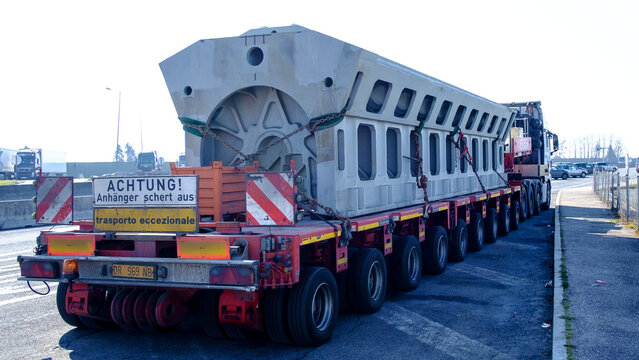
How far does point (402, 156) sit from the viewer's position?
358 inches

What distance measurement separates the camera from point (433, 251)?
9.84m

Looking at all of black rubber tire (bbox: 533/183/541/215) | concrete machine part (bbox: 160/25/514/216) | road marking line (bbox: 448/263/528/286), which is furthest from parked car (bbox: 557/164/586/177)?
concrete machine part (bbox: 160/25/514/216)

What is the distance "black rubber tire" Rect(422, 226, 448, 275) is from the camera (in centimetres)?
988

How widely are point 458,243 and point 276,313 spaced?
249 inches

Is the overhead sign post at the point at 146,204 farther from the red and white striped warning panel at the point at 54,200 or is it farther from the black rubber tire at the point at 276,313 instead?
the black rubber tire at the point at 276,313

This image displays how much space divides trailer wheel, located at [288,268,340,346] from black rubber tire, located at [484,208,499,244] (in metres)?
8.51

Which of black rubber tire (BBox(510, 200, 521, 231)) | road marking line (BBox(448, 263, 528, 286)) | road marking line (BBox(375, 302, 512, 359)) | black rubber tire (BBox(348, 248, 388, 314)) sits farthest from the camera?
black rubber tire (BBox(510, 200, 521, 231))

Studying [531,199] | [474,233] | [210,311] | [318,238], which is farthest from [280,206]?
[531,199]

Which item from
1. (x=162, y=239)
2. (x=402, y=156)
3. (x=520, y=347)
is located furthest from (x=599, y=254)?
(x=162, y=239)

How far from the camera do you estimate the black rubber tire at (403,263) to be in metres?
8.47

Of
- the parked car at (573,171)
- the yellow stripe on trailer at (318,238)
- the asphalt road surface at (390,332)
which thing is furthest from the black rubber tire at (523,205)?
the parked car at (573,171)

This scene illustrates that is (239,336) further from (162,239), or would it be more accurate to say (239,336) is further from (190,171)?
(190,171)

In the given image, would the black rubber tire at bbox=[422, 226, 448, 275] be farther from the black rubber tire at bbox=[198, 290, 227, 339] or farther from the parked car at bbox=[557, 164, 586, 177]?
the parked car at bbox=[557, 164, 586, 177]

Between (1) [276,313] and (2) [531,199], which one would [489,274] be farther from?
(2) [531,199]
